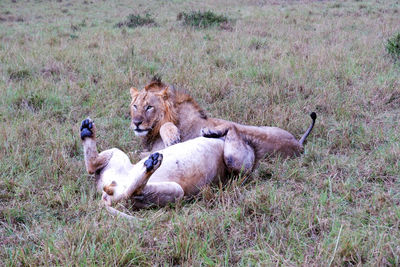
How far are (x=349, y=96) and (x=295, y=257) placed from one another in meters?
3.70

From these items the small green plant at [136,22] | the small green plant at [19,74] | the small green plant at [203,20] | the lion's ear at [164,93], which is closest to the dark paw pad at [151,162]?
the lion's ear at [164,93]

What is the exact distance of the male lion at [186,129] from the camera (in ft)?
12.9

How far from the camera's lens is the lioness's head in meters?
4.14

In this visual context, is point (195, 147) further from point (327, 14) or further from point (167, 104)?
point (327, 14)

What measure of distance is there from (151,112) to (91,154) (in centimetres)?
90

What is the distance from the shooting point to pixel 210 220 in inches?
112

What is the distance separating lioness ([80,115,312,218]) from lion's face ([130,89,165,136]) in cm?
59

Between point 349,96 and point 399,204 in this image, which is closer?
point 399,204

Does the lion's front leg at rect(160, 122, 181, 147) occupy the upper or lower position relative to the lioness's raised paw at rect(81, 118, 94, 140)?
lower

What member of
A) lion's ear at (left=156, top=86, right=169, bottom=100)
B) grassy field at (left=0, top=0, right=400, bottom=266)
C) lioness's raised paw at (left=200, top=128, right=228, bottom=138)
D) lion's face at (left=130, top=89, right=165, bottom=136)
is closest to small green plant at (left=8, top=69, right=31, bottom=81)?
grassy field at (left=0, top=0, right=400, bottom=266)

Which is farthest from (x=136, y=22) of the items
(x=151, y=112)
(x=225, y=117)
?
(x=151, y=112)

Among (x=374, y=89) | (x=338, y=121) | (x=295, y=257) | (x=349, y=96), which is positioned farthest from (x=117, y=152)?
(x=374, y=89)

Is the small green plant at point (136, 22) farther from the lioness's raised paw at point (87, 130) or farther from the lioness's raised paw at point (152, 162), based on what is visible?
the lioness's raised paw at point (152, 162)

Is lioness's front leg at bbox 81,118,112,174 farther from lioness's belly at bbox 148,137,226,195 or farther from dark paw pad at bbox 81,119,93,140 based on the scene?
lioness's belly at bbox 148,137,226,195
